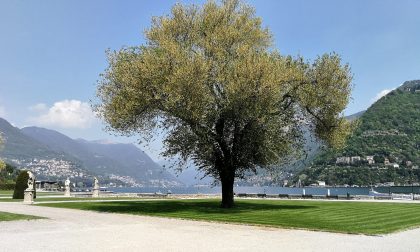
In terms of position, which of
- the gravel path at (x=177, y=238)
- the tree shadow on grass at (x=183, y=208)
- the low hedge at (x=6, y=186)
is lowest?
the gravel path at (x=177, y=238)

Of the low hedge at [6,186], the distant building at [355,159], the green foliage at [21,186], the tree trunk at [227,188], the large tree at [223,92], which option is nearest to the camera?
the large tree at [223,92]

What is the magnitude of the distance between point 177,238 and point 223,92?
17084mm

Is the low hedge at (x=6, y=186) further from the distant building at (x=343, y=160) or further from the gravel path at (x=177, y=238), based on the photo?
the distant building at (x=343, y=160)

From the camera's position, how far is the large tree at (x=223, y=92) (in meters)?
31.6

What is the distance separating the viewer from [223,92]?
110 ft

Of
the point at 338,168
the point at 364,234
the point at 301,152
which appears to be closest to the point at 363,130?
the point at 338,168

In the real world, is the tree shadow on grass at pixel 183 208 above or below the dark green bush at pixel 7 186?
below

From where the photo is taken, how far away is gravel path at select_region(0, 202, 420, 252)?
52.0 feet

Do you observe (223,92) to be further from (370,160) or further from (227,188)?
(370,160)

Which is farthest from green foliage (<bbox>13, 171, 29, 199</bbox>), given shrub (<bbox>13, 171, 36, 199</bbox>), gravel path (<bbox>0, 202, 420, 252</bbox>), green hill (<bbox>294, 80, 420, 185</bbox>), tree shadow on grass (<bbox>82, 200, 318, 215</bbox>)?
green hill (<bbox>294, 80, 420, 185</bbox>)

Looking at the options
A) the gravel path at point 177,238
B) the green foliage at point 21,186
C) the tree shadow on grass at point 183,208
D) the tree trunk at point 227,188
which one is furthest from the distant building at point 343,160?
the gravel path at point 177,238

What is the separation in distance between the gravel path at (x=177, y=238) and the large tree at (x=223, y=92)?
36.0ft

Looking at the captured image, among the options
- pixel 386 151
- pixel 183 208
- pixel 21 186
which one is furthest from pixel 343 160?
pixel 183 208

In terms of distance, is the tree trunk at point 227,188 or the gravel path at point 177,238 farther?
the tree trunk at point 227,188
